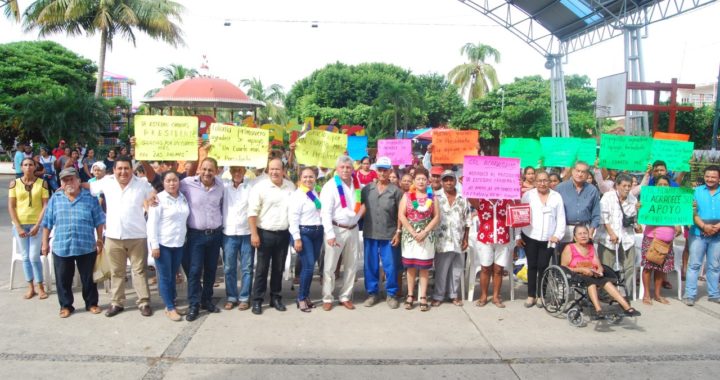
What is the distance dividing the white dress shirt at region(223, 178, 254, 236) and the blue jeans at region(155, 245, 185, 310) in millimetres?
536

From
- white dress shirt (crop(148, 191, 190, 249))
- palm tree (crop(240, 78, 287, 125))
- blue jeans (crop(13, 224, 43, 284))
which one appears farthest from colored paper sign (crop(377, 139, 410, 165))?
palm tree (crop(240, 78, 287, 125))

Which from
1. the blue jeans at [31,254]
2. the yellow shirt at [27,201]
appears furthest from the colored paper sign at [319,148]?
the blue jeans at [31,254]

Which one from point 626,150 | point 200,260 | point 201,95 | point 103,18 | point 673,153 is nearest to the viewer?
point 200,260

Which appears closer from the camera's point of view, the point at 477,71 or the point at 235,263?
the point at 235,263

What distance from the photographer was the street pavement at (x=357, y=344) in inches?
172

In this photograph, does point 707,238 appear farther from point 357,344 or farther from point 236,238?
point 236,238

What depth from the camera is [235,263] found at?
5.95 meters

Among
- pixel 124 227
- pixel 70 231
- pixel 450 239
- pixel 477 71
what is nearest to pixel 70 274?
pixel 70 231

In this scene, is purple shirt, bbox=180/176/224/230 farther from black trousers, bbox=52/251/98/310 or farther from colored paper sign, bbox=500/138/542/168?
colored paper sign, bbox=500/138/542/168

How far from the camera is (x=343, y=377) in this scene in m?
4.25

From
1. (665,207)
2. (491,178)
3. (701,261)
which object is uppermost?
(491,178)

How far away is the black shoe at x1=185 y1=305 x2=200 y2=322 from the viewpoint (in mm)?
5551

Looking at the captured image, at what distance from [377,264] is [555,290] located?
1.95 m

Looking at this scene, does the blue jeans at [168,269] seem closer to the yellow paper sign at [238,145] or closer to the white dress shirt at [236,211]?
the white dress shirt at [236,211]
